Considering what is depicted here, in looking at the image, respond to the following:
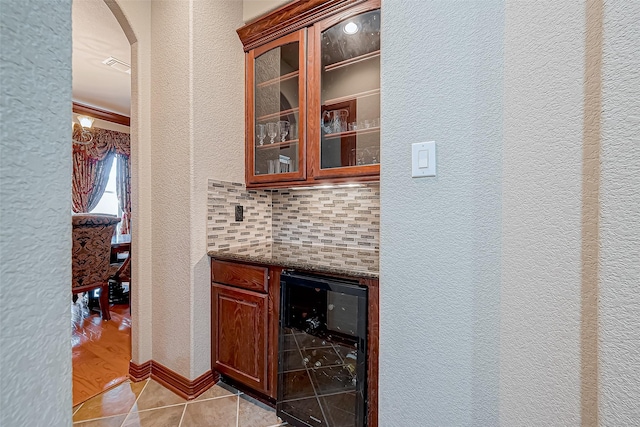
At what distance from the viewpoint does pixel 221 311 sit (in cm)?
171

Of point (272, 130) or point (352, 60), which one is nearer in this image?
point (352, 60)

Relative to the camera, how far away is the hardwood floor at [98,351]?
1741 mm

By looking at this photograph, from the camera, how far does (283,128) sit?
6.17 ft

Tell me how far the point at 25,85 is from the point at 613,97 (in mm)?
904

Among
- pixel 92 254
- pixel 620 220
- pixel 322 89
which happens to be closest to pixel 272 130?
pixel 322 89

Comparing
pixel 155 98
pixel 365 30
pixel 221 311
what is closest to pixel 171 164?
pixel 155 98

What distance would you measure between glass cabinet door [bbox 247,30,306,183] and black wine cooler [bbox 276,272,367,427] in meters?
0.77

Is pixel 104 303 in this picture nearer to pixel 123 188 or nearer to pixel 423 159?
pixel 123 188

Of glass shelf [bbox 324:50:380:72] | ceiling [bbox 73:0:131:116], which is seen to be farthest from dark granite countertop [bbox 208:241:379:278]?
ceiling [bbox 73:0:131:116]

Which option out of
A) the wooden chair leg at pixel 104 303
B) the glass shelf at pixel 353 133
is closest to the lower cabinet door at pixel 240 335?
the glass shelf at pixel 353 133

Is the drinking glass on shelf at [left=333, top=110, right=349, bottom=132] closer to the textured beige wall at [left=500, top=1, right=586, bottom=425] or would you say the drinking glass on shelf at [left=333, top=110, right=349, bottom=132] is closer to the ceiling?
the textured beige wall at [left=500, top=1, right=586, bottom=425]

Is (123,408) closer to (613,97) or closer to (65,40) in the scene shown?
(65,40)

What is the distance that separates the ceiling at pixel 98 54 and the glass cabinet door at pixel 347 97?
1.99 m

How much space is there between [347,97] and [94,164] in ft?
15.5
